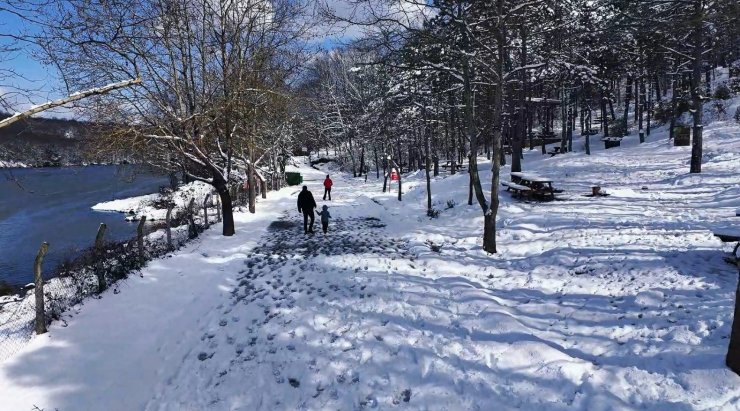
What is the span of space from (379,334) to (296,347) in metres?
1.27

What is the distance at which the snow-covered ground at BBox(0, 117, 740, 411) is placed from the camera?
498 centimetres

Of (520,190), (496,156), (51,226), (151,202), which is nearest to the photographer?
(496,156)

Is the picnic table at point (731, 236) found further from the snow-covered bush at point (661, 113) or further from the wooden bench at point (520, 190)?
the snow-covered bush at point (661, 113)

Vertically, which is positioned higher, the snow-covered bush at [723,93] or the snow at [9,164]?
the snow-covered bush at [723,93]

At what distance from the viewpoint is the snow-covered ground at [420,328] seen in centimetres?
498

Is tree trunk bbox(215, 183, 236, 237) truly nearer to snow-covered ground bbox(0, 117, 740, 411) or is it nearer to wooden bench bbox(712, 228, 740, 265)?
snow-covered ground bbox(0, 117, 740, 411)

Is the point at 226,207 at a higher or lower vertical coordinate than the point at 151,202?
higher

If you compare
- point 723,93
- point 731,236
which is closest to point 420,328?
point 731,236

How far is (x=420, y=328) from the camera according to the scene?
654 centimetres

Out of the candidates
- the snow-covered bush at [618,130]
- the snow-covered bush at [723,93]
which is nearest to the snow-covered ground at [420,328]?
the snow-covered bush at [723,93]

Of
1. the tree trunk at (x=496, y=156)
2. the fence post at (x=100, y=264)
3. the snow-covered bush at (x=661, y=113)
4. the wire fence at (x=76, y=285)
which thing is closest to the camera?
the wire fence at (x=76, y=285)

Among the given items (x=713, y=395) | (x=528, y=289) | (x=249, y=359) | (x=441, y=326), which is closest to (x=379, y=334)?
(x=441, y=326)

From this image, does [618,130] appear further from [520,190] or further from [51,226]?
[51,226]

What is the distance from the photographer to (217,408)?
5.12 meters
